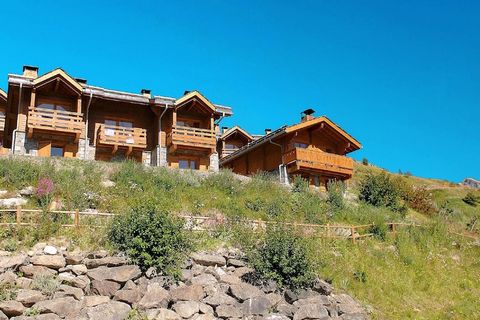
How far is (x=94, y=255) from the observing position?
1570cm

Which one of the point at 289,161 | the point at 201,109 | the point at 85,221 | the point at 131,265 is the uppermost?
the point at 201,109

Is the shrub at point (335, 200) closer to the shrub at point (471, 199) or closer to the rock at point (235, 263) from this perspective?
the rock at point (235, 263)

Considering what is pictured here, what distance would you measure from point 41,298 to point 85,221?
4.08 m

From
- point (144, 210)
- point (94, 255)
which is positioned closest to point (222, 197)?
point (144, 210)

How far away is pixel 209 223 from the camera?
776 inches

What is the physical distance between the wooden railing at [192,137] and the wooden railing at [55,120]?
5984 millimetres

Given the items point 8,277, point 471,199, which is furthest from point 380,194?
point 471,199

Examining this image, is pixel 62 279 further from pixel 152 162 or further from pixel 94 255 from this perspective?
pixel 152 162

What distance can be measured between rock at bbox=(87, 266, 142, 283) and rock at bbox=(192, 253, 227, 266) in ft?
6.82

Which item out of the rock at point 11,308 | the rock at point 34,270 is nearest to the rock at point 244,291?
the rock at point 34,270

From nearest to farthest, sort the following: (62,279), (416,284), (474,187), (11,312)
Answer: (11,312), (62,279), (416,284), (474,187)

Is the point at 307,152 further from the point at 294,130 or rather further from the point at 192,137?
the point at 192,137

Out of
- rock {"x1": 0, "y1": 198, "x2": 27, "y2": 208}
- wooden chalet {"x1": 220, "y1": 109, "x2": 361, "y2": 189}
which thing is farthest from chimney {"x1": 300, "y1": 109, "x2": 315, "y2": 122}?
rock {"x1": 0, "y1": 198, "x2": 27, "y2": 208}

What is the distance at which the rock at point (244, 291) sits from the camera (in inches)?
622
